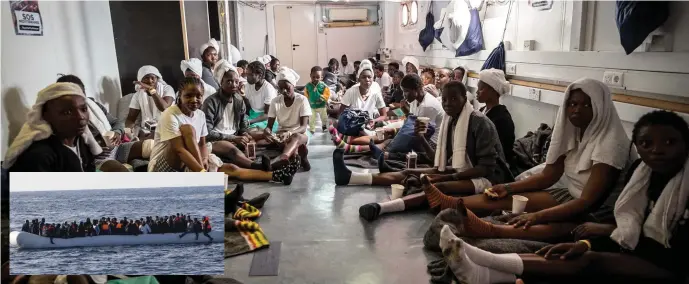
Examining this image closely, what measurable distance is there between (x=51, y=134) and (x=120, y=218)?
0.34m

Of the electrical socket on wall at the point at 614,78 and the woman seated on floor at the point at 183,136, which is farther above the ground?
the electrical socket on wall at the point at 614,78

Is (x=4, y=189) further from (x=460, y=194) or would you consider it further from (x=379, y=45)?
(x=379, y=45)

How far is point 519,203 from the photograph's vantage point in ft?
7.43

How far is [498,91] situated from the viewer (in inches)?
117

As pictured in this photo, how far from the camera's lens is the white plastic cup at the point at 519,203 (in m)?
2.25

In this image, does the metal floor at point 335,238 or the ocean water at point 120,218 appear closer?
the ocean water at point 120,218

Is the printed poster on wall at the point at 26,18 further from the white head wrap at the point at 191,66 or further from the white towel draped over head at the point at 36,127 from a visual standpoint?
the white head wrap at the point at 191,66

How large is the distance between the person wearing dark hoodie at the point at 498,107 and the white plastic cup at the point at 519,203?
2.16ft

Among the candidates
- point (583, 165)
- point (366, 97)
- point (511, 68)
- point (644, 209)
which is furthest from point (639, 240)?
point (366, 97)

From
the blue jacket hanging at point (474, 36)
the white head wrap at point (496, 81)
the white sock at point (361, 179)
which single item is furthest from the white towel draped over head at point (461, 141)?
the blue jacket hanging at point (474, 36)

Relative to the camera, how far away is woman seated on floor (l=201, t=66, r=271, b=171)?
3568 millimetres

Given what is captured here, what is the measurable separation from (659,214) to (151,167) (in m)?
1.90

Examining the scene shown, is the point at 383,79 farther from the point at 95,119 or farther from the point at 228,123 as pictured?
the point at 95,119

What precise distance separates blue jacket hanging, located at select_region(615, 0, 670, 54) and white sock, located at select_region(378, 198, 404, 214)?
4.88 feet
